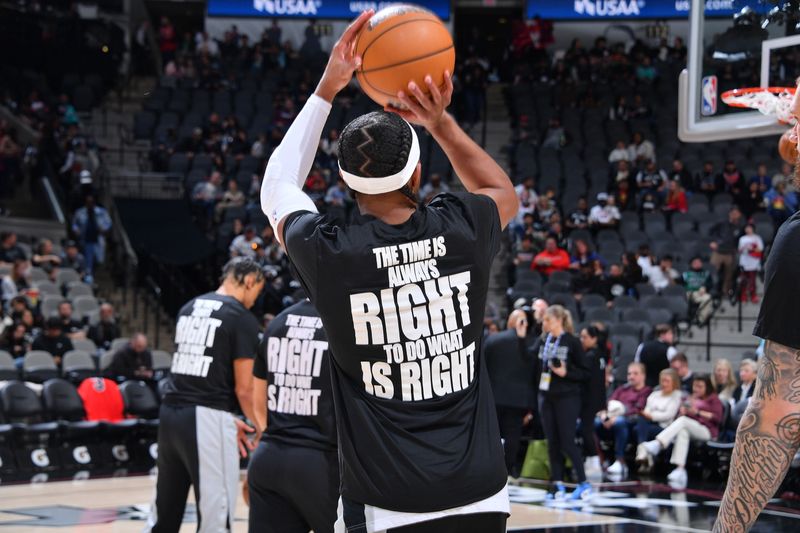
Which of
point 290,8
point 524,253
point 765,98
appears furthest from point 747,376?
point 290,8

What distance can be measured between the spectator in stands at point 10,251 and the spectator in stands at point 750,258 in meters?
10.4

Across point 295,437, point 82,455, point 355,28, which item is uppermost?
point 355,28

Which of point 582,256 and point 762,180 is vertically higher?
point 762,180

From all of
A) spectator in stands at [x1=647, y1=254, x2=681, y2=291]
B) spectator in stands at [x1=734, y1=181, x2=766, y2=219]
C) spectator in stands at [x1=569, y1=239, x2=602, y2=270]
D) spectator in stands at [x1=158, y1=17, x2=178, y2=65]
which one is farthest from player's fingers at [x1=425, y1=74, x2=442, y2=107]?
spectator in stands at [x1=158, y1=17, x2=178, y2=65]

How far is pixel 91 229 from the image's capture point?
17891mm

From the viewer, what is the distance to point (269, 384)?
4.95 m

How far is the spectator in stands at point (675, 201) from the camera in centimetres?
1844

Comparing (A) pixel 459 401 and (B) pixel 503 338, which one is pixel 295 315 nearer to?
(A) pixel 459 401

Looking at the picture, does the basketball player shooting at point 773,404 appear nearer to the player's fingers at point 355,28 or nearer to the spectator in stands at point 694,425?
the player's fingers at point 355,28

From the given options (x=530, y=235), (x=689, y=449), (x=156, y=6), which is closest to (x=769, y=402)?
(x=689, y=449)

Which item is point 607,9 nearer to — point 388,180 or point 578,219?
point 578,219

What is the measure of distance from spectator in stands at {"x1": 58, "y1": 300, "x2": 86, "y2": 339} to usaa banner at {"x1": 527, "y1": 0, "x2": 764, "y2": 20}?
1507 centimetres

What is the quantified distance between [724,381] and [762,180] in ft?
24.7

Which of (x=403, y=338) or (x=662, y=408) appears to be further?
(x=662, y=408)
